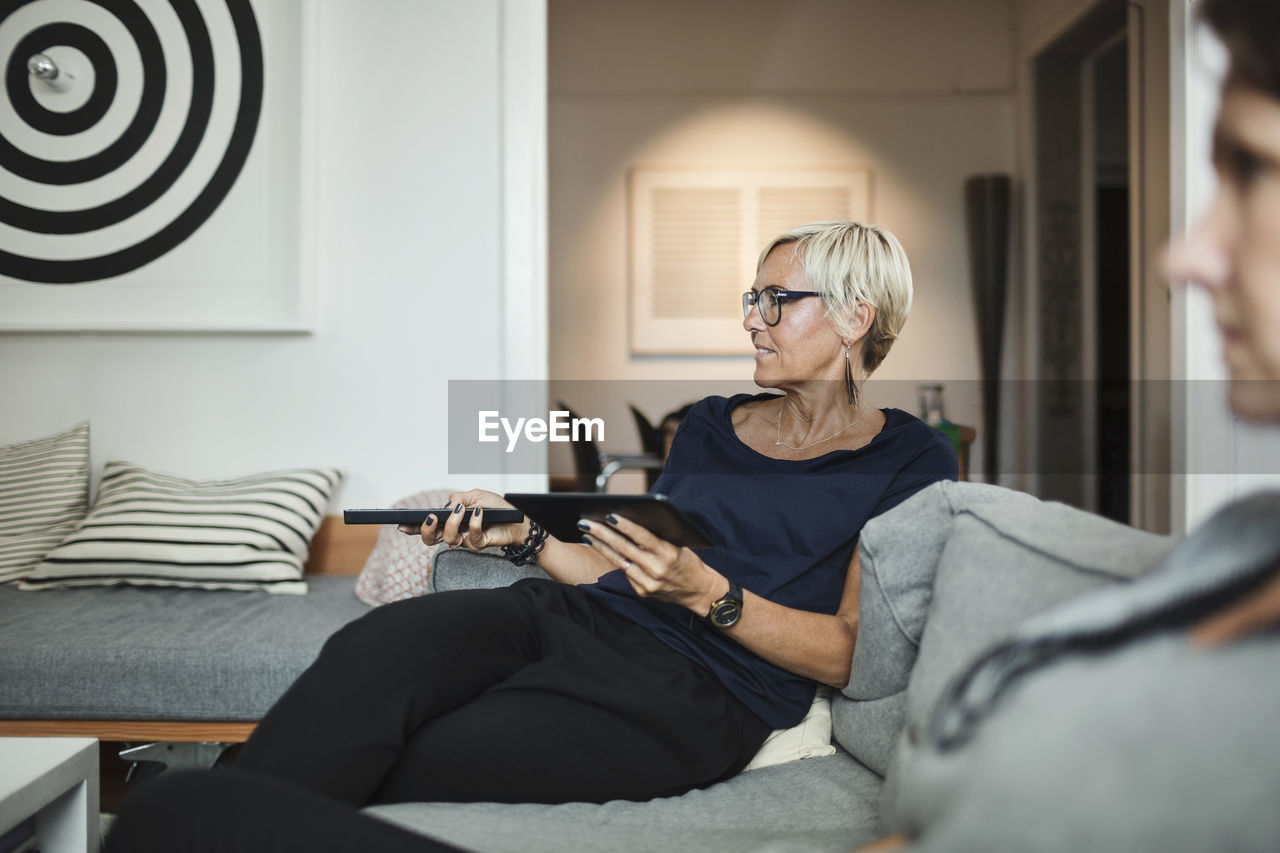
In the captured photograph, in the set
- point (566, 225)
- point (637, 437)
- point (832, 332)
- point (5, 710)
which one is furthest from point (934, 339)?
point (5, 710)

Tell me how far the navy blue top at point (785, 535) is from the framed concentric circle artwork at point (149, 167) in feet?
5.28

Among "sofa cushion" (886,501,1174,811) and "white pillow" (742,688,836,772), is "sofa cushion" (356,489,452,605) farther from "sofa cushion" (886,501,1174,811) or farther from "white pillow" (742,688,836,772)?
"sofa cushion" (886,501,1174,811)

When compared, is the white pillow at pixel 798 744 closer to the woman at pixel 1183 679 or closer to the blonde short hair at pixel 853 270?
the blonde short hair at pixel 853 270

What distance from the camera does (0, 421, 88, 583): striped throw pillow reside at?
92.5 inches

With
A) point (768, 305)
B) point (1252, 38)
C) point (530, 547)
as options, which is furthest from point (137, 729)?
point (1252, 38)

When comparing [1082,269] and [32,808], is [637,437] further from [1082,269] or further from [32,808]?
[32,808]

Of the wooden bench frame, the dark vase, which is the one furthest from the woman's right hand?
the dark vase

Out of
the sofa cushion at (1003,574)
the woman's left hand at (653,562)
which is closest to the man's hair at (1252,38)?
the sofa cushion at (1003,574)

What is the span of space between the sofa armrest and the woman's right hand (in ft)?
0.19

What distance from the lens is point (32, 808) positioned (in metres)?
1.15

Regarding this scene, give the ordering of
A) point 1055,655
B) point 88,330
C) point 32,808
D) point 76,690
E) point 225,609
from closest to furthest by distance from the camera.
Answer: point 1055,655 < point 32,808 < point 76,690 < point 225,609 < point 88,330

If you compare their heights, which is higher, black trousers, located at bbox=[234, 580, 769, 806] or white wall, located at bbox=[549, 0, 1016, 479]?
white wall, located at bbox=[549, 0, 1016, 479]

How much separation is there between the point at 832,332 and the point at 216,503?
5.55 feet

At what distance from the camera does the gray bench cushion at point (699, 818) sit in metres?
0.96
